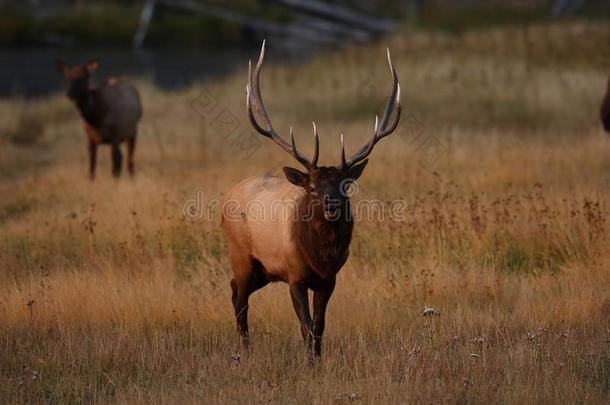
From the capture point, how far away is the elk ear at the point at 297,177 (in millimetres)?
6617

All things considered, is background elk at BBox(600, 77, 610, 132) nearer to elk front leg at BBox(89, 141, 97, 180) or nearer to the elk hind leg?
elk front leg at BBox(89, 141, 97, 180)

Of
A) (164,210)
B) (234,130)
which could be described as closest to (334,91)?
(234,130)

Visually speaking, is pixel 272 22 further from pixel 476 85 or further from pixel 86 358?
pixel 86 358

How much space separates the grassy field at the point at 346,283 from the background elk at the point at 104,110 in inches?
19.5

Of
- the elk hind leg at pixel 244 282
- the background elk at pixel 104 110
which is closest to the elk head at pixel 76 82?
the background elk at pixel 104 110

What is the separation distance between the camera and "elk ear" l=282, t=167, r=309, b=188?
662 centimetres

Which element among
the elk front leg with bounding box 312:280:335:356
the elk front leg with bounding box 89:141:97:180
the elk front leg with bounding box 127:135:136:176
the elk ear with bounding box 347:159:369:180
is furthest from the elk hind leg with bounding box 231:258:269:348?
the elk front leg with bounding box 127:135:136:176

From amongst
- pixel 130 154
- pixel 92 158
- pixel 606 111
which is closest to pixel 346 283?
Result: pixel 606 111

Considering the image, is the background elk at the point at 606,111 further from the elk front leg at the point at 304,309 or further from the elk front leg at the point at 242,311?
the elk front leg at the point at 304,309

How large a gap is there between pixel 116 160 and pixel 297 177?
8806 mm

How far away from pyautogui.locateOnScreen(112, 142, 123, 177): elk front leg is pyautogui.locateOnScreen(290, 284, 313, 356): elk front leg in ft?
27.5

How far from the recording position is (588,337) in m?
7.20

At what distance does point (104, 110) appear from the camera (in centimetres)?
1535

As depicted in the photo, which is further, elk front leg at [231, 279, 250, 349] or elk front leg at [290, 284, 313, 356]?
elk front leg at [231, 279, 250, 349]
